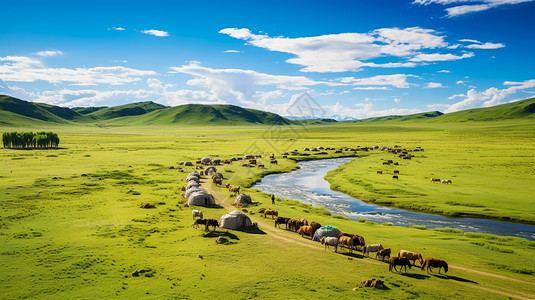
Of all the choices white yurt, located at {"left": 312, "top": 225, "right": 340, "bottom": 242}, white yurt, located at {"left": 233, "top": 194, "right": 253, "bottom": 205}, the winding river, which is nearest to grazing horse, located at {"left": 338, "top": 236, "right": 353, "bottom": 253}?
white yurt, located at {"left": 312, "top": 225, "right": 340, "bottom": 242}

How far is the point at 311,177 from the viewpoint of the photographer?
3260 inches

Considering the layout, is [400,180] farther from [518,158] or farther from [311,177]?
[518,158]

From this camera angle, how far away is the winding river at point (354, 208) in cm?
4250

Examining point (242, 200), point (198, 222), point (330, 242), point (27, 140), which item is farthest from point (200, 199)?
point (27, 140)

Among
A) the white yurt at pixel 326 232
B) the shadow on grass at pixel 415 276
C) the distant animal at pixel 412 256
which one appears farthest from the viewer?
the white yurt at pixel 326 232

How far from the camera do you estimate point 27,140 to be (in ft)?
440

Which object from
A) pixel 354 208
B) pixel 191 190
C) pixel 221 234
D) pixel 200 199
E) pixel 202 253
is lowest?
pixel 202 253

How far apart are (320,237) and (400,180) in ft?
143

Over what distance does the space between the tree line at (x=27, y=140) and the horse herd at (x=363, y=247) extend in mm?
136484

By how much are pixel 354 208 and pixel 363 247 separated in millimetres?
21286

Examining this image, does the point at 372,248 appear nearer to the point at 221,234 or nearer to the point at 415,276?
the point at 415,276

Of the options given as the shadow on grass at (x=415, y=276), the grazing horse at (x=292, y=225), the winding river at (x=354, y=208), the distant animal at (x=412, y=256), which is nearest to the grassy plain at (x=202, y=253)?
the shadow on grass at (x=415, y=276)

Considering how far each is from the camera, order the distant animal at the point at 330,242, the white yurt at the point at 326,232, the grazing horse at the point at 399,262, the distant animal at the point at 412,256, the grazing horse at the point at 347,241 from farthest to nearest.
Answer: the white yurt at the point at 326,232
the distant animal at the point at 330,242
the grazing horse at the point at 347,241
the distant animal at the point at 412,256
the grazing horse at the point at 399,262

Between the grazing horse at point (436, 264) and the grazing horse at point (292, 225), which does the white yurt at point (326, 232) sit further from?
the grazing horse at point (436, 264)
